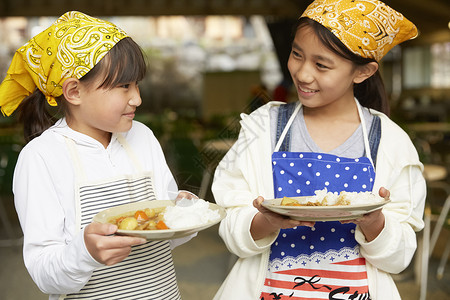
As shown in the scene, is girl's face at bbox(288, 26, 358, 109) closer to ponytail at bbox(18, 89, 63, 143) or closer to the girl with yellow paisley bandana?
the girl with yellow paisley bandana

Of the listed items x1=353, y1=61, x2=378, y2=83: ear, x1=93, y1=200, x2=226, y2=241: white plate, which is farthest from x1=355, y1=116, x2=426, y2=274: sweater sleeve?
x1=93, y1=200, x2=226, y2=241: white plate

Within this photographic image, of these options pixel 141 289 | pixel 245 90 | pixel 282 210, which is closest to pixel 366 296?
pixel 282 210

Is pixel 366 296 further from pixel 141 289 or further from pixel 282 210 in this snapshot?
pixel 141 289

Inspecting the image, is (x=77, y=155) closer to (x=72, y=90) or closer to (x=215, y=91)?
(x=72, y=90)

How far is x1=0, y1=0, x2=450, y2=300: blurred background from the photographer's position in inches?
136

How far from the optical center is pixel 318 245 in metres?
1.33

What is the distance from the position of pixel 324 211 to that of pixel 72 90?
610mm

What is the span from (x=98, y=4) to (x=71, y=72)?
23.6 ft

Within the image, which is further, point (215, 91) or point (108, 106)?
point (215, 91)

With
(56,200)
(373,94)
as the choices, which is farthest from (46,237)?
(373,94)

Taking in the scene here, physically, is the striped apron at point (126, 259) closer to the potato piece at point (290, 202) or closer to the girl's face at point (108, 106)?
the girl's face at point (108, 106)

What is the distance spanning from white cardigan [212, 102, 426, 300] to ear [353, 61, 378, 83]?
0.12 m

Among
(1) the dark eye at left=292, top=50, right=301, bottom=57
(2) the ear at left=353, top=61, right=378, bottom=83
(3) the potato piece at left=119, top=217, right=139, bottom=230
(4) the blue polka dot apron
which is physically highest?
(1) the dark eye at left=292, top=50, right=301, bottom=57

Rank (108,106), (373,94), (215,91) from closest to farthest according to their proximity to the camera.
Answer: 1. (108,106)
2. (373,94)
3. (215,91)
